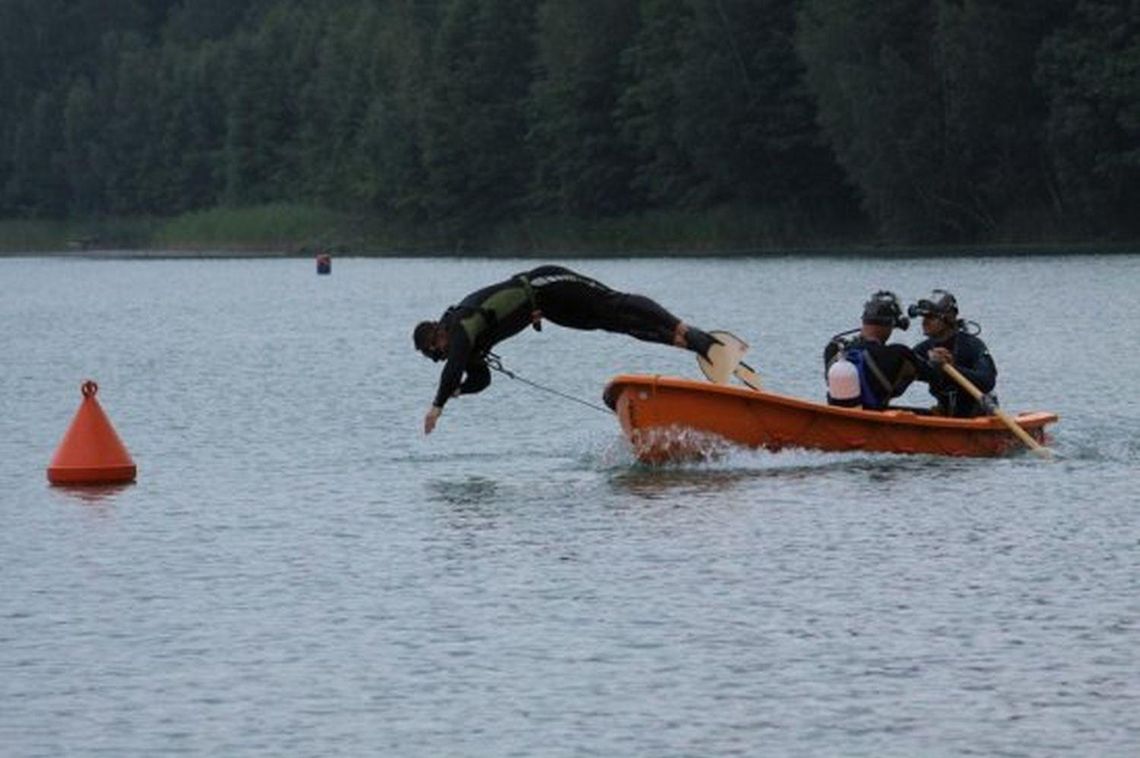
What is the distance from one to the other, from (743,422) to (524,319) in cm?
239

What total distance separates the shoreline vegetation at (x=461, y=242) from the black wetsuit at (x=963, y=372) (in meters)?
63.3

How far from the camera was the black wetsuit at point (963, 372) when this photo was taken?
88.3 feet

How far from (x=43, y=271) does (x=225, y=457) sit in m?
105

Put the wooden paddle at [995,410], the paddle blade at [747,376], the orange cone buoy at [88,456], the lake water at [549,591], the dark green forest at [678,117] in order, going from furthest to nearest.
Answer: the dark green forest at [678,117] → the paddle blade at [747,376] → the orange cone buoy at [88,456] → the wooden paddle at [995,410] → the lake water at [549,591]

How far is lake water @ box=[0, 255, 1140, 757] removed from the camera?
15086mm

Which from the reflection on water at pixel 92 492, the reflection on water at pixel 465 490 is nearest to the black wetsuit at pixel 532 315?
the reflection on water at pixel 465 490

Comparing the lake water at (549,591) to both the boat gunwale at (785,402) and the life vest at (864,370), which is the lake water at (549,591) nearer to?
the boat gunwale at (785,402)

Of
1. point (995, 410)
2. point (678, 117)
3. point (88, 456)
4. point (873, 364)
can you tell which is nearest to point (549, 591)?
point (873, 364)

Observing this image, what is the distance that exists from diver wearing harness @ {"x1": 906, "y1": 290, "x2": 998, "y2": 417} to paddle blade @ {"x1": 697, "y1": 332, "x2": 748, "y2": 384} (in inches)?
61.8

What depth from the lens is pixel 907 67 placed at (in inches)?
3883

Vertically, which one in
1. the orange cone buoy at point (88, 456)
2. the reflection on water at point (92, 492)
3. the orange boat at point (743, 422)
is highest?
the orange boat at point (743, 422)

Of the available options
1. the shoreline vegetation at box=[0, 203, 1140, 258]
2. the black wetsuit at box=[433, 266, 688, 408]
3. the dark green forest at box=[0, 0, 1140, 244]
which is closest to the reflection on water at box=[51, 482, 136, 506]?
the black wetsuit at box=[433, 266, 688, 408]

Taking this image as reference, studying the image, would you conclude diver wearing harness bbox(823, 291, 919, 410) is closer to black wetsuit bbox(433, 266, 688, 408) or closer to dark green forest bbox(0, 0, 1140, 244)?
black wetsuit bbox(433, 266, 688, 408)

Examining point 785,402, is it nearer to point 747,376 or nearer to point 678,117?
point 747,376
